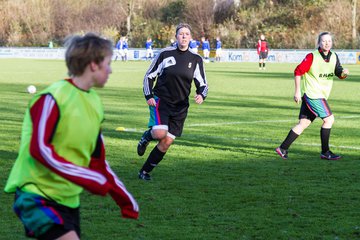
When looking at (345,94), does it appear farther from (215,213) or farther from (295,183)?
(215,213)

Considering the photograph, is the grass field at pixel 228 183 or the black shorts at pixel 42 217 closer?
the black shorts at pixel 42 217

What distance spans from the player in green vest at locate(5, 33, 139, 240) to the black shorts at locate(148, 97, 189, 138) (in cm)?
542

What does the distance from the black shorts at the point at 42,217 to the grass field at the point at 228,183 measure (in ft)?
8.29

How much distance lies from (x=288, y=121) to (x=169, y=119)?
26.2ft

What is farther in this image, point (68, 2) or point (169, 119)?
point (68, 2)

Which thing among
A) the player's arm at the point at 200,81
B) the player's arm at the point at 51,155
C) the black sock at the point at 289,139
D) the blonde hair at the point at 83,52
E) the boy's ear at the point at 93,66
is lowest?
the black sock at the point at 289,139

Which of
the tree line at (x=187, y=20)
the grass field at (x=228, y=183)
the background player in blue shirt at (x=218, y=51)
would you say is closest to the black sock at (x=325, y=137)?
the grass field at (x=228, y=183)

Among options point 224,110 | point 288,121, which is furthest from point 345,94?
point 288,121

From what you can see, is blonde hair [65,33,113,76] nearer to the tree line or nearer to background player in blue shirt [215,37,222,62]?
background player in blue shirt [215,37,222,62]

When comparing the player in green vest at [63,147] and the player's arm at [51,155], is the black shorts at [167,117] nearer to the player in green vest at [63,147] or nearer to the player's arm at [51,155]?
the player in green vest at [63,147]

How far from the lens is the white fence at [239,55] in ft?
189

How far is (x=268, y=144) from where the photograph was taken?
542 inches

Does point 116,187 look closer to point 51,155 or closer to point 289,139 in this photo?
point 51,155

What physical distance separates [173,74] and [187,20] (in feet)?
254
